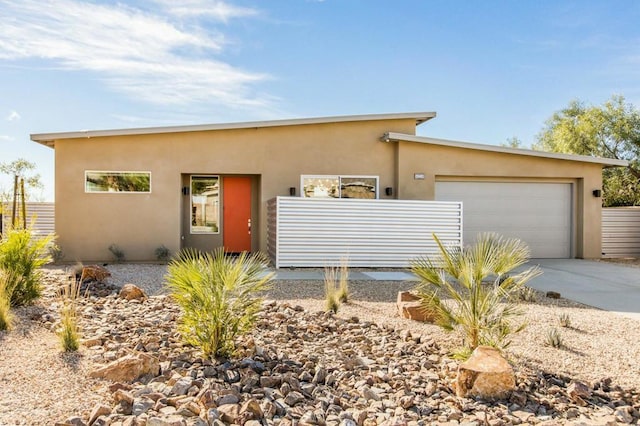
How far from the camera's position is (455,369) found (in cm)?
400

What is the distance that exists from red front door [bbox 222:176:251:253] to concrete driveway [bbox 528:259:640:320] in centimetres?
761

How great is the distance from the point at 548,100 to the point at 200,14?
19268 mm

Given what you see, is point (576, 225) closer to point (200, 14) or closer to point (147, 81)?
point (200, 14)

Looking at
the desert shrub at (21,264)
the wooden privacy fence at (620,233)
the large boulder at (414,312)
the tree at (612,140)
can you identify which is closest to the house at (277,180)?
the wooden privacy fence at (620,233)

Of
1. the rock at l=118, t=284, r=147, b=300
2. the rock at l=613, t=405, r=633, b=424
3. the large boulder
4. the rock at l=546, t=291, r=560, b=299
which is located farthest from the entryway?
the rock at l=613, t=405, r=633, b=424

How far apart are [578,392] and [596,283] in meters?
6.54

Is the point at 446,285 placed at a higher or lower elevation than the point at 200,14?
lower

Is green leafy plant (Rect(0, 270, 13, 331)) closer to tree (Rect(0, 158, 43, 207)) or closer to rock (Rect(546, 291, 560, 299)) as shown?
rock (Rect(546, 291, 560, 299))

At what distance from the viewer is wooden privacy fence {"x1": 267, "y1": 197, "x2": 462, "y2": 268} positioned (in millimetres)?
10961

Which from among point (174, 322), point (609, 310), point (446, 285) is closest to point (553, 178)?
point (609, 310)

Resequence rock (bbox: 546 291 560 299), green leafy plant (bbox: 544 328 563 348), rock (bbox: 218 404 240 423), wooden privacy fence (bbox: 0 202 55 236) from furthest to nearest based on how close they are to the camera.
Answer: wooden privacy fence (bbox: 0 202 55 236)
rock (bbox: 546 291 560 299)
green leafy plant (bbox: 544 328 563 348)
rock (bbox: 218 404 240 423)

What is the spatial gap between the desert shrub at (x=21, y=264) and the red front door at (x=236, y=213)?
6.45 meters

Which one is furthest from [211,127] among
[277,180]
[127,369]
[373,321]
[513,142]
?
[513,142]

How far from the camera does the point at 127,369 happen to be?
3.75 metres
